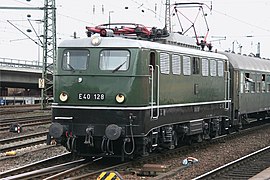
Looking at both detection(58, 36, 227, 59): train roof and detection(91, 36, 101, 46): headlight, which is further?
detection(91, 36, 101, 46): headlight

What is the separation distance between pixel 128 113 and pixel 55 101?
2.07 metres

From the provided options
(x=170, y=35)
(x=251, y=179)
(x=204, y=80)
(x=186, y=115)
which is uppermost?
(x=170, y=35)

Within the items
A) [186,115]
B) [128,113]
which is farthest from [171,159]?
[128,113]

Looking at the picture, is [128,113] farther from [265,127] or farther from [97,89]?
[265,127]

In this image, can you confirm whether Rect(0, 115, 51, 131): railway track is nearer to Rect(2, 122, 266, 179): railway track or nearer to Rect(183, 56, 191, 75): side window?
Rect(2, 122, 266, 179): railway track

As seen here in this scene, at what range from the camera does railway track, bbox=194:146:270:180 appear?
12134 mm

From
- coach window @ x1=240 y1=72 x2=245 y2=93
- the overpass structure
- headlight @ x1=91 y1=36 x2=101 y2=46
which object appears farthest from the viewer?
the overpass structure

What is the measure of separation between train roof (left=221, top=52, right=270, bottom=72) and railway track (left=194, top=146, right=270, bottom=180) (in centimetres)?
665

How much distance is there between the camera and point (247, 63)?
24156mm

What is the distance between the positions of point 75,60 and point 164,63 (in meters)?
2.51

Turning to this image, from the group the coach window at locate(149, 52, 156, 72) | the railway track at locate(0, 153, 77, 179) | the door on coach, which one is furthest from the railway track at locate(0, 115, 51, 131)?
the coach window at locate(149, 52, 156, 72)

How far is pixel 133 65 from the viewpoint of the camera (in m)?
12.6

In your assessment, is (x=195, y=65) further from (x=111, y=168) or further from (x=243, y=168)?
(x=111, y=168)

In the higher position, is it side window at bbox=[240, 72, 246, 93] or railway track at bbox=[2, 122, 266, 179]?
side window at bbox=[240, 72, 246, 93]
